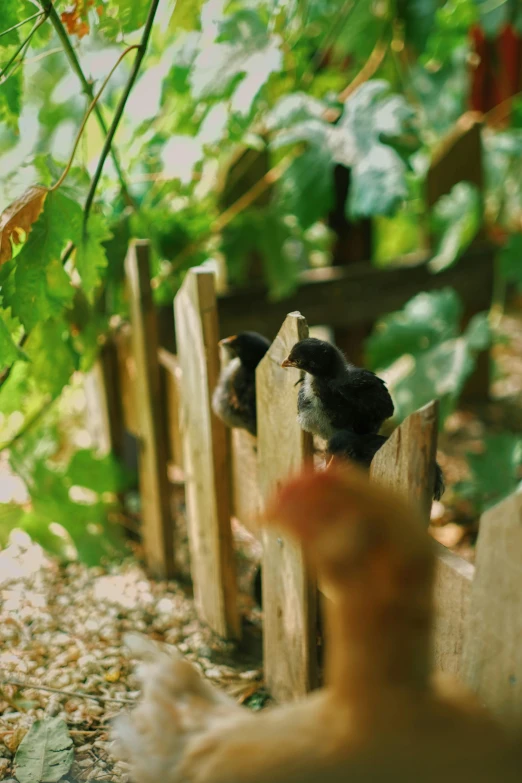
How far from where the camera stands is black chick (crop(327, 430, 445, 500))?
5.42 feet

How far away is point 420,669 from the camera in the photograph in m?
1.08

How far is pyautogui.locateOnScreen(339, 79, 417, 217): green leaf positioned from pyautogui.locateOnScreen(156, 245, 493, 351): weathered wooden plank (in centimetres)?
87

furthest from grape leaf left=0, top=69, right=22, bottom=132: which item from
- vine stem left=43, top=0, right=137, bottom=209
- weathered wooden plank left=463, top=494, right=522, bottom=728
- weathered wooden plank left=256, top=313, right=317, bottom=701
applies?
weathered wooden plank left=463, top=494, right=522, bottom=728

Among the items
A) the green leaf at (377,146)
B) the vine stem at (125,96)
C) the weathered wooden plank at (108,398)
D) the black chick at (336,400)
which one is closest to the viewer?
the black chick at (336,400)

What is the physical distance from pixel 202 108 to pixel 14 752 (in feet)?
7.74

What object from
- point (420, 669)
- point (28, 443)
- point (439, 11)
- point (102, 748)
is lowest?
point (102, 748)

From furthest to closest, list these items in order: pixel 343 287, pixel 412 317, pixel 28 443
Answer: pixel 343 287 → pixel 412 317 → pixel 28 443

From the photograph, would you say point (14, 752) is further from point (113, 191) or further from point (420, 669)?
point (113, 191)

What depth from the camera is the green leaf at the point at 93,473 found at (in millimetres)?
2895

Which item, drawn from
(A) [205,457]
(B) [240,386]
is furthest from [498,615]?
(A) [205,457]

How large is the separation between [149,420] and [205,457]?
566 millimetres

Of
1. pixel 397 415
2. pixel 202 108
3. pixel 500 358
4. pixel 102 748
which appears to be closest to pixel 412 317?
pixel 397 415

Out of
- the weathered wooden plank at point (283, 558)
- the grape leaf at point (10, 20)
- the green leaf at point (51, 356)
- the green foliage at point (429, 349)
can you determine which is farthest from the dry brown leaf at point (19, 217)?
the green foliage at point (429, 349)

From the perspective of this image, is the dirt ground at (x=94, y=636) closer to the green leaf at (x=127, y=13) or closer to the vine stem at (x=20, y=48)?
the vine stem at (x=20, y=48)
